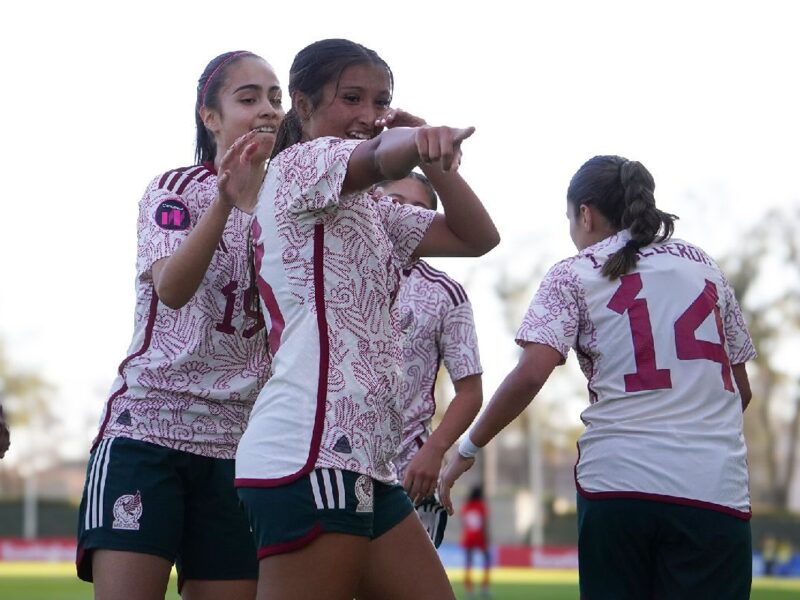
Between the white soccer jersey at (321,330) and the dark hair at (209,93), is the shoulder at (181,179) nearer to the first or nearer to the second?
the dark hair at (209,93)

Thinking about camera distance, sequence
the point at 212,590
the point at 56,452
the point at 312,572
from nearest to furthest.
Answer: the point at 312,572 < the point at 212,590 < the point at 56,452

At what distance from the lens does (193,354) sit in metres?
4.25

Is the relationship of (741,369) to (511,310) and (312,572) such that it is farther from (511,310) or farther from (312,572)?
(511,310)

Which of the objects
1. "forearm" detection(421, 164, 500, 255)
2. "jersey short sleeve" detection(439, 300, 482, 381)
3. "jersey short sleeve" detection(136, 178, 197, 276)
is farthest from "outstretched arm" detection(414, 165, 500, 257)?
"jersey short sleeve" detection(439, 300, 482, 381)

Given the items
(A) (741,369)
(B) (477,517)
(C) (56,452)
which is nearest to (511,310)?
(B) (477,517)

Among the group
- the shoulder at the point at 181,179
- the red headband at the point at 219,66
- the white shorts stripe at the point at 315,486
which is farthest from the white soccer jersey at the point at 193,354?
the white shorts stripe at the point at 315,486

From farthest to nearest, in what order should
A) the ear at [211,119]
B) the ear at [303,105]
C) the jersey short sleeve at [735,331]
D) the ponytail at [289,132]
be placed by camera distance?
1. the jersey short sleeve at [735,331]
2. the ear at [211,119]
3. the ponytail at [289,132]
4. the ear at [303,105]

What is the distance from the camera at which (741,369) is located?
5.16 metres

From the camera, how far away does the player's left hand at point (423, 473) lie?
5184mm

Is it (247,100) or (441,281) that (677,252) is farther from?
(247,100)

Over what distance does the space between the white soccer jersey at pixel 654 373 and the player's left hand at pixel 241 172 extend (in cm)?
138

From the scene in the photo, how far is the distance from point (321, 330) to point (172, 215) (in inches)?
36.4

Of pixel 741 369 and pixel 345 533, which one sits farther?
pixel 741 369

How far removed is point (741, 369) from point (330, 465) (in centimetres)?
236
